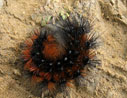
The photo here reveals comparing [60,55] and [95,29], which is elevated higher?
[95,29]

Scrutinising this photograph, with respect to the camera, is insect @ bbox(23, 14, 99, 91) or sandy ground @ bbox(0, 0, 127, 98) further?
sandy ground @ bbox(0, 0, 127, 98)

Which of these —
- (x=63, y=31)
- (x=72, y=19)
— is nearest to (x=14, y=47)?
(x=63, y=31)

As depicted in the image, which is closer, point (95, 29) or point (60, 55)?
point (60, 55)

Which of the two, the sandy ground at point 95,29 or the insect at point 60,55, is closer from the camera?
the insect at point 60,55

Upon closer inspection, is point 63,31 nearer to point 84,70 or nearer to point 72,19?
point 72,19
